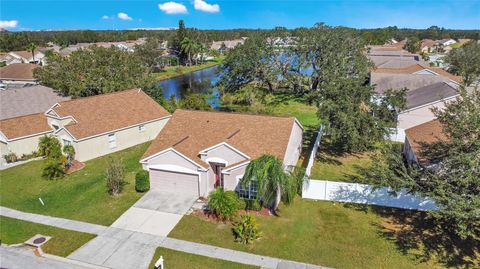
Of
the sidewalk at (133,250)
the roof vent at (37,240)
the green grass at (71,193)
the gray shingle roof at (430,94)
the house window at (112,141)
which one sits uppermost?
the gray shingle roof at (430,94)

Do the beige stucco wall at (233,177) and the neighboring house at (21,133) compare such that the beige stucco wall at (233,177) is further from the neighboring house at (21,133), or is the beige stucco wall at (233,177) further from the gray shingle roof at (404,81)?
the gray shingle roof at (404,81)

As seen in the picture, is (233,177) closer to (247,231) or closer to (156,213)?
(247,231)

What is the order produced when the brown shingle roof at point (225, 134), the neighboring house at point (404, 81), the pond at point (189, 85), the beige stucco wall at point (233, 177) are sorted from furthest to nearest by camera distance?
1. the pond at point (189, 85)
2. the neighboring house at point (404, 81)
3. the brown shingle roof at point (225, 134)
4. the beige stucco wall at point (233, 177)

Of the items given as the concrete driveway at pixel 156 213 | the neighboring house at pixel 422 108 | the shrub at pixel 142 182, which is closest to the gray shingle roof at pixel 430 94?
the neighboring house at pixel 422 108

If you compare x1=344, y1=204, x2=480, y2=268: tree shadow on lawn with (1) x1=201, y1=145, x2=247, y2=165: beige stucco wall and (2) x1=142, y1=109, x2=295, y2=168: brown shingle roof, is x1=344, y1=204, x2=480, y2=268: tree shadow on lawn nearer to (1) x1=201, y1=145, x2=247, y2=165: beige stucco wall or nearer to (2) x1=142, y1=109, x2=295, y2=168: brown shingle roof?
(2) x1=142, y1=109, x2=295, y2=168: brown shingle roof

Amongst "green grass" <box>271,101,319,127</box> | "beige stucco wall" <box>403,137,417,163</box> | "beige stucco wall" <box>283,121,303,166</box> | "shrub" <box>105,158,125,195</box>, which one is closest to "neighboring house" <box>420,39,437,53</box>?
"green grass" <box>271,101,319,127</box>

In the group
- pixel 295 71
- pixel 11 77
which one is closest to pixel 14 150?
pixel 295 71
